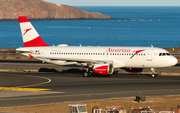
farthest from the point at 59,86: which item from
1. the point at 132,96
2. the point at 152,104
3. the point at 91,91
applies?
the point at 152,104

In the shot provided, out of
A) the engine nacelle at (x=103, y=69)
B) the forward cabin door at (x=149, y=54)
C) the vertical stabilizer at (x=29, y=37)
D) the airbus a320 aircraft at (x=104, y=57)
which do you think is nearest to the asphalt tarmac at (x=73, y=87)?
the engine nacelle at (x=103, y=69)

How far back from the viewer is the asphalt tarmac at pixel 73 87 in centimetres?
3522

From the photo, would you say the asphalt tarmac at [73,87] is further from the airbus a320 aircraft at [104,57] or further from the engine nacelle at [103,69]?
the airbus a320 aircraft at [104,57]

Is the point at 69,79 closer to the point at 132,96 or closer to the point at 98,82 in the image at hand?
the point at 98,82

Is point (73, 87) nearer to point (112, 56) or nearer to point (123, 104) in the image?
point (123, 104)

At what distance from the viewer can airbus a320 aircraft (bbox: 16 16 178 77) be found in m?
50.5

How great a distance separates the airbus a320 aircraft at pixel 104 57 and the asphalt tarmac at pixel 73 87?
6.54 ft

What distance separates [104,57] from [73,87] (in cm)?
1176

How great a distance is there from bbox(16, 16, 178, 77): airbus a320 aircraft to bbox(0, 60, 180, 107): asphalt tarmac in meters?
1.99

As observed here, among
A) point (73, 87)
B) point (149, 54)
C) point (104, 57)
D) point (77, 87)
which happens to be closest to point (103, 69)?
point (104, 57)

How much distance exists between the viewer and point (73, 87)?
42.6 meters

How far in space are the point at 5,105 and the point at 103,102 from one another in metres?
9.71

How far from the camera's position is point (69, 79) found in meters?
49.9

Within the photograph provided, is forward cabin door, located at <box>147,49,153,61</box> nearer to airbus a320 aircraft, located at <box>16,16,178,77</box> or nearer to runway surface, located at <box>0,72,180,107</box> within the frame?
airbus a320 aircraft, located at <box>16,16,178,77</box>
